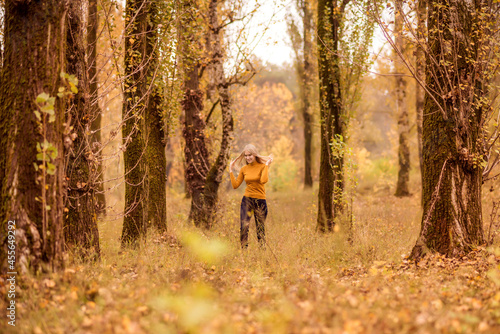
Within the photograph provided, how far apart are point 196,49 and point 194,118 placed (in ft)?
7.98

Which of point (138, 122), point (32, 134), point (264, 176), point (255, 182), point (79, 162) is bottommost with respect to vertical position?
point (255, 182)

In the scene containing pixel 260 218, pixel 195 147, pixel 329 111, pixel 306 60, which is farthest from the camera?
pixel 306 60

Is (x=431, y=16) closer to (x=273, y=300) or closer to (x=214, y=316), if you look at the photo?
(x=273, y=300)

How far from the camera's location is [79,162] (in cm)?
487

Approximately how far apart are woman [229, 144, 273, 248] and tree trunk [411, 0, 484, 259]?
8.13ft

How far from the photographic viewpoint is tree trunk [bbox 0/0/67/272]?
3.55 metres

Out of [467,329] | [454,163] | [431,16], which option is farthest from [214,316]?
[431,16]

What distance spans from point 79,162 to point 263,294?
294cm

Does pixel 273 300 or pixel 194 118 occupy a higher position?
pixel 194 118

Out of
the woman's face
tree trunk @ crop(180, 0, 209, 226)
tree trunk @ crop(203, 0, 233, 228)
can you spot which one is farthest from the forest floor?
tree trunk @ crop(180, 0, 209, 226)

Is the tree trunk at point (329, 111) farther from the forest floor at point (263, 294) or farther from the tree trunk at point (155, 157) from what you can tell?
the tree trunk at point (155, 157)

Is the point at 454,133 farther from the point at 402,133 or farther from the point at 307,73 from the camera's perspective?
the point at 307,73

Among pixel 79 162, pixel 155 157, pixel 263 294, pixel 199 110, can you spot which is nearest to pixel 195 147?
pixel 199 110

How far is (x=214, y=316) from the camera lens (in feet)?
9.59
